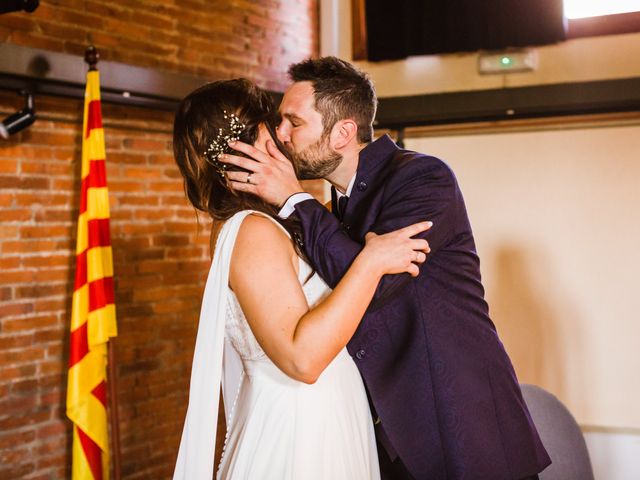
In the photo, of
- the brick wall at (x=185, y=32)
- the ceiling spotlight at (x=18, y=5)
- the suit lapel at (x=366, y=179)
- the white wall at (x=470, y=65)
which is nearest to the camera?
the suit lapel at (x=366, y=179)

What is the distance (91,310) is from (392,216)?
204cm

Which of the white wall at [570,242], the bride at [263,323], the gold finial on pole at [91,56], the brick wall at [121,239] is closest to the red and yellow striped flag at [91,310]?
the gold finial on pole at [91,56]

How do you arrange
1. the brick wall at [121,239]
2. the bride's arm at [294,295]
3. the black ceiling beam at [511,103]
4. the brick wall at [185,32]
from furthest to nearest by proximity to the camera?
the black ceiling beam at [511,103]
the brick wall at [185,32]
the brick wall at [121,239]
the bride's arm at [294,295]

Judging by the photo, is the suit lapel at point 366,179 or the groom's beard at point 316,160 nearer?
the suit lapel at point 366,179

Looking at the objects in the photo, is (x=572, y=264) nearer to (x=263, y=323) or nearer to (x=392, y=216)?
(x=392, y=216)

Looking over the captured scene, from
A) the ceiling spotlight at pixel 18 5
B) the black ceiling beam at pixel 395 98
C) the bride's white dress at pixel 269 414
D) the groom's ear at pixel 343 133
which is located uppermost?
the ceiling spotlight at pixel 18 5

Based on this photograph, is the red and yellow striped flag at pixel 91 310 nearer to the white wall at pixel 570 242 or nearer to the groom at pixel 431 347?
the groom at pixel 431 347

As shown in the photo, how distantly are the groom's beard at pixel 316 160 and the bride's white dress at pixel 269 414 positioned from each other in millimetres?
439

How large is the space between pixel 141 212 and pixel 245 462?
2605mm

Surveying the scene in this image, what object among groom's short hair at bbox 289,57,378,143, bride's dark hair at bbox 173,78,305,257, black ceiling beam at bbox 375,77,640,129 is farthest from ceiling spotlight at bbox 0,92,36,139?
black ceiling beam at bbox 375,77,640,129

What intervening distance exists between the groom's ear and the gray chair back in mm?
1114

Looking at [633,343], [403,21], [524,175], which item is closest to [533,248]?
[524,175]

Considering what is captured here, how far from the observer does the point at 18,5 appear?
287 cm

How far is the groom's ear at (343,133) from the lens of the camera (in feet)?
7.45
